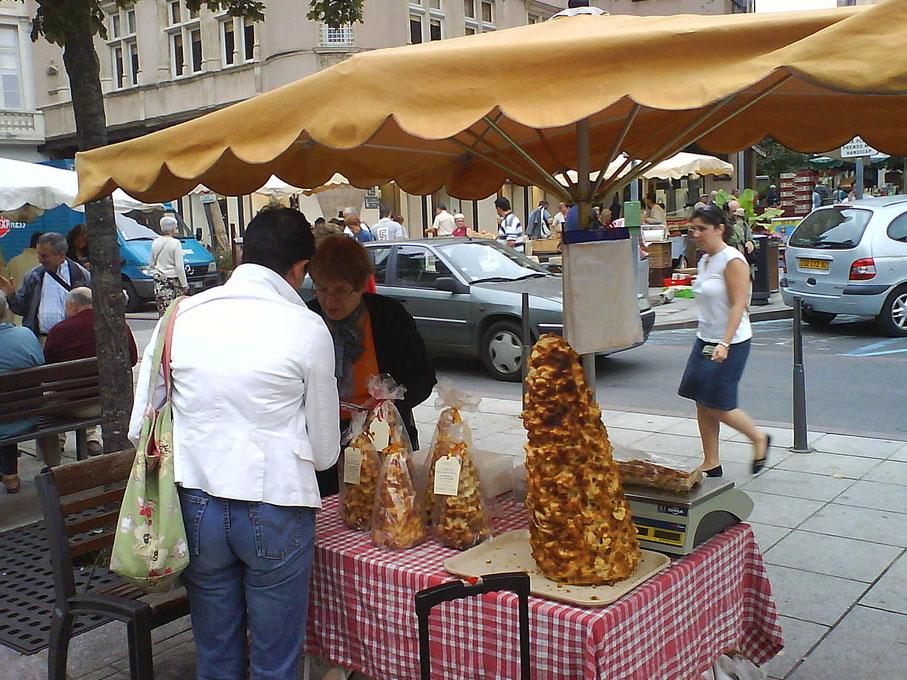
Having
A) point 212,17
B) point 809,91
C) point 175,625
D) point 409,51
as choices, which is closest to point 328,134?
point 409,51

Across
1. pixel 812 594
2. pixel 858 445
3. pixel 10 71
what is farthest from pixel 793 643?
pixel 10 71

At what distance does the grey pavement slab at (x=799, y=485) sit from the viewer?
18.8ft

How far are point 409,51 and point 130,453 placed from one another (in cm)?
201

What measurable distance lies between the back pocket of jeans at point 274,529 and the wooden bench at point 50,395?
3.97 metres

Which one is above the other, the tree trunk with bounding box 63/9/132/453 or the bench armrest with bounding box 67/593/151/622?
the tree trunk with bounding box 63/9/132/453

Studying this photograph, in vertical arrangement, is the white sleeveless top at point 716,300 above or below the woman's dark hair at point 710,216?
below

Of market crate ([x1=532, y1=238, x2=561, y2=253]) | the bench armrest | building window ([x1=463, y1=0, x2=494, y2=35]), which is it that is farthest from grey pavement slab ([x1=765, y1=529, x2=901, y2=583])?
building window ([x1=463, y1=0, x2=494, y2=35])

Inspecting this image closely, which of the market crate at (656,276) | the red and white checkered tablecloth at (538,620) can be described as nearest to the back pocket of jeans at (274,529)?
the red and white checkered tablecloth at (538,620)

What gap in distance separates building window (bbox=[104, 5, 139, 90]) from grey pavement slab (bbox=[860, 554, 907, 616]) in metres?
33.0

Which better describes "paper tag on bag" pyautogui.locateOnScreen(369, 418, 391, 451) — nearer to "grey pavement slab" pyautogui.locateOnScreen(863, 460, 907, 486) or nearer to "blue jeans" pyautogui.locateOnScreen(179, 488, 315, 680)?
"blue jeans" pyautogui.locateOnScreen(179, 488, 315, 680)

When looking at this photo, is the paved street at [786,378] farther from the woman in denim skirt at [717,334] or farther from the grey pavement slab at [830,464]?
the woman in denim skirt at [717,334]

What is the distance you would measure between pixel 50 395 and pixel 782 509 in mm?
4898

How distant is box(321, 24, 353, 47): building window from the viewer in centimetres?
2672

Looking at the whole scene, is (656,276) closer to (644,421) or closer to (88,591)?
(644,421)
